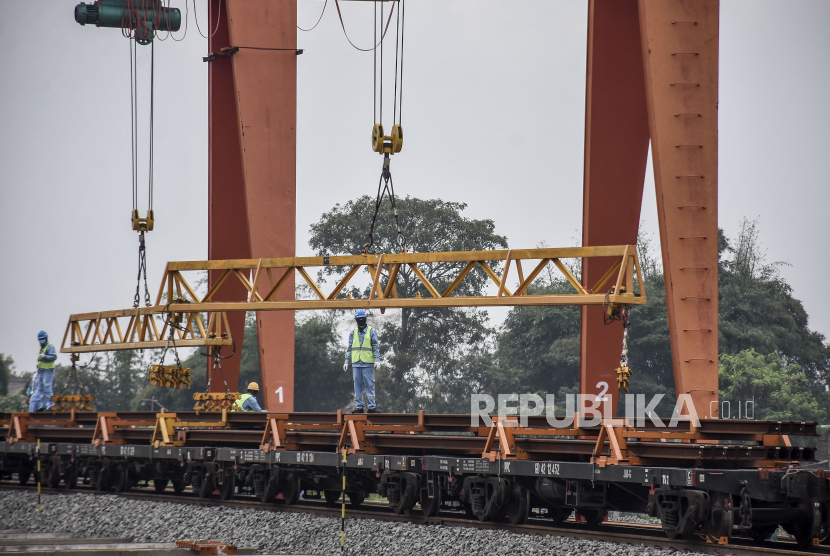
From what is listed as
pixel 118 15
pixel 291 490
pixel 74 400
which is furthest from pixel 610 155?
pixel 118 15

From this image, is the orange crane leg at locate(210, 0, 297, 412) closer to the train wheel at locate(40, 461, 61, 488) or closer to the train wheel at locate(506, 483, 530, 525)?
the train wheel at locate(40, 461, 61, 488)

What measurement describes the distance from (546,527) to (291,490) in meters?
3.89

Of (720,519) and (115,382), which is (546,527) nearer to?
(720,519)

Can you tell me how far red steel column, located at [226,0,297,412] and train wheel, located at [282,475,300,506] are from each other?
23.4 feet

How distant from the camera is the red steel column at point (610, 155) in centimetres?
1686

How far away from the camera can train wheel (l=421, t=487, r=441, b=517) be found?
10711 mm

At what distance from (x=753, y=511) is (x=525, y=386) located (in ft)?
131

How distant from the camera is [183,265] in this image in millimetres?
16375

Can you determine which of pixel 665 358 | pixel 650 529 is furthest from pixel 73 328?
pixel 665 358

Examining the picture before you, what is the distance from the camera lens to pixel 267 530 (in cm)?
1063

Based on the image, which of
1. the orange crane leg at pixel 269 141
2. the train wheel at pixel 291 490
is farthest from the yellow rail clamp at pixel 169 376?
the train wheel at pixel 291 490

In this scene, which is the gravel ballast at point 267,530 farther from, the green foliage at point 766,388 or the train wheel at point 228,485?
the green foliage at point 766,388

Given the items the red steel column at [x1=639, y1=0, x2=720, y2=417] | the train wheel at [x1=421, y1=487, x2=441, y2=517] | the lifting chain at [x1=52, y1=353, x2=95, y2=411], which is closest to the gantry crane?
the red steel column at [x1=639, y1=0, x2=720, y2=417]

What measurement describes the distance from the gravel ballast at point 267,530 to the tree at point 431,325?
114 ft
